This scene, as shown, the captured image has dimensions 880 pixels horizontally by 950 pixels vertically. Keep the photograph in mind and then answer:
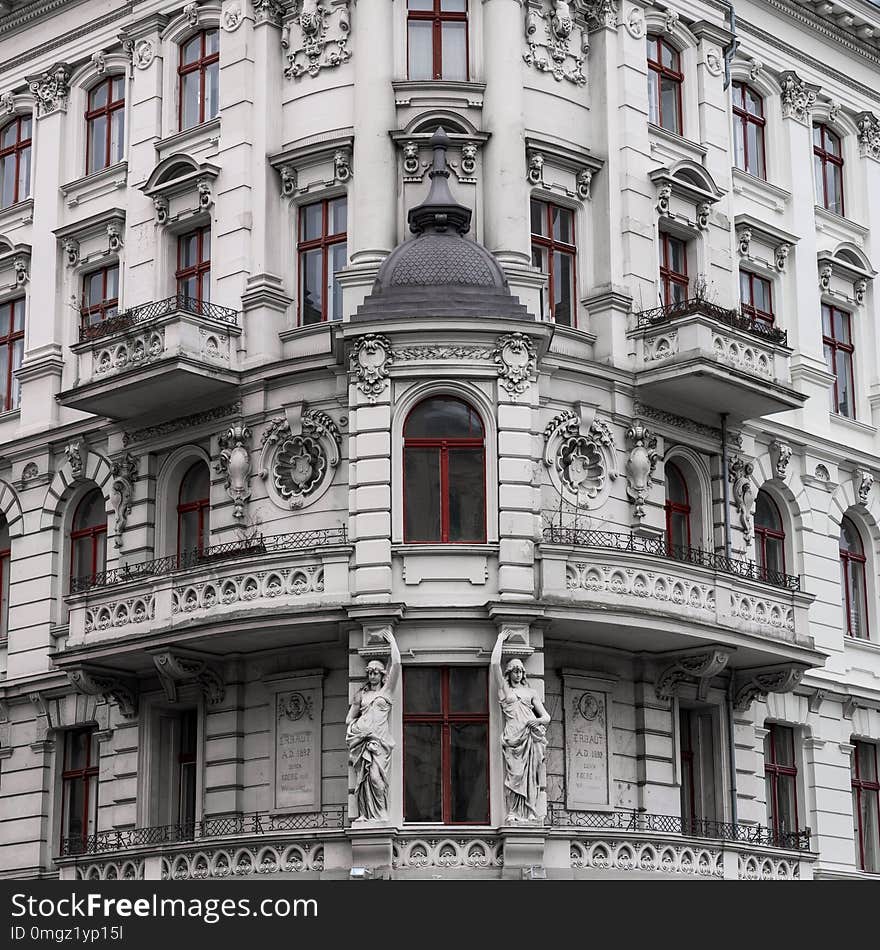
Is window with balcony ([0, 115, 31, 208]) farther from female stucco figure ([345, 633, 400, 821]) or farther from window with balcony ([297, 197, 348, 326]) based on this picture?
female stucco figure ([345, 633, 400, 821])

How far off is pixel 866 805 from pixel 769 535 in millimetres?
6067

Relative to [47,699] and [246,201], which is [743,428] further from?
[47,699]

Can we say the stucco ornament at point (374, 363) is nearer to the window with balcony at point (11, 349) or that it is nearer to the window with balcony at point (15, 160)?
the window with balcony at point (11, 349)

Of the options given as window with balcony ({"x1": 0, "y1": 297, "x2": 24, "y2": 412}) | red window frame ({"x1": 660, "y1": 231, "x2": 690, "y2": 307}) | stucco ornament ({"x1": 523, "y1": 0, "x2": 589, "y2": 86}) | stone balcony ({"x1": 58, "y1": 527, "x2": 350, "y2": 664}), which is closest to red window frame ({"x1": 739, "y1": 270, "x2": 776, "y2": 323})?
red window frame ({"x1": 660, "y1": 231, "x2": 690, "y2": 307})

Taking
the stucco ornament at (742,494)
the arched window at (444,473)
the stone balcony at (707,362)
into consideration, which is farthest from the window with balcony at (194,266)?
the stucco ornament at (742,494)

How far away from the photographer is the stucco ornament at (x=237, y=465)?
4016cm

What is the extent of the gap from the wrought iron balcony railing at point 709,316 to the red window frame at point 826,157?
257 inches

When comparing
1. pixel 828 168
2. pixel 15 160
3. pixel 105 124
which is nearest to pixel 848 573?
pixel 828 168

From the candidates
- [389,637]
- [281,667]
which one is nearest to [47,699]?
[281,667]

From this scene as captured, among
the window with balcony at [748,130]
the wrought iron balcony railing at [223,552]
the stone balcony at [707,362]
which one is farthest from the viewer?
the window with balcony at [748,130]

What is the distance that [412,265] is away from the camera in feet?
126

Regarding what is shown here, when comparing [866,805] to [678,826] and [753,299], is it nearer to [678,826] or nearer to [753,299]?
[678,826]

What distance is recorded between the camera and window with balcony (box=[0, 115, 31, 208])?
48031 millimetres
